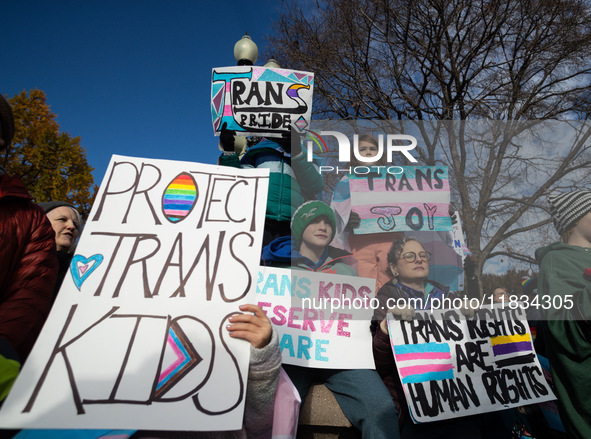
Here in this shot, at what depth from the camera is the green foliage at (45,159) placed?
15.1 meters

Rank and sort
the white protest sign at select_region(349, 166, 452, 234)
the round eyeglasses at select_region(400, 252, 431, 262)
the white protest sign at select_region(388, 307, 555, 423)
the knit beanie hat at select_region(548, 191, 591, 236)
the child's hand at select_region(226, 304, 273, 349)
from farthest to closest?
the white protest sign at select_region(349, 166, 452, 234), the round eyeglasses at select_region(400, 252, 431, 262), the knit beanie hat at select_region(548, 191, 591, 236), the white protest sign at select_region(388, 307, 555, 423), the child's hand at select_region(226, 304, 273, 349)

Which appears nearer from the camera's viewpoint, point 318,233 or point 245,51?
point 318,233

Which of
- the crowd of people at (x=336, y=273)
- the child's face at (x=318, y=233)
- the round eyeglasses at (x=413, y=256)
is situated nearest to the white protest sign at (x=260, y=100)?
the crowd of people at (x=336, y=273)

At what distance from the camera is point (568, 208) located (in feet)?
7.51

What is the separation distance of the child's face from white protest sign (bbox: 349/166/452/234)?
0.44 meters

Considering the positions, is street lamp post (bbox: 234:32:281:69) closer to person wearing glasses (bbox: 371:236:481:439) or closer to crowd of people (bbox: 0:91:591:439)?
crowd of people (bbox: 0:91:591:439)

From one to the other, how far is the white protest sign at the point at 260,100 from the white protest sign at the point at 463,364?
6.34 ft

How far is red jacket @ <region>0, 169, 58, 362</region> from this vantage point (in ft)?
4.32

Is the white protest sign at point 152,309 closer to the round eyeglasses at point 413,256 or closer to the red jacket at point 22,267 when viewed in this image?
the red jacket at point 22,267

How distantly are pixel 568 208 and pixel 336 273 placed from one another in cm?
146

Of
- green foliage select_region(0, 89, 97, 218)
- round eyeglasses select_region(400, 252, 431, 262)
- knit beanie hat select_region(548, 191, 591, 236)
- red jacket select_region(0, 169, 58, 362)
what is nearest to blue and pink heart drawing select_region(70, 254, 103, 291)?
red jacket select_region(0, 169, 58, 362)

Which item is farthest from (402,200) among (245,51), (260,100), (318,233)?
(245,51)

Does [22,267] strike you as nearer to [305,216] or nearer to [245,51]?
[305,216]

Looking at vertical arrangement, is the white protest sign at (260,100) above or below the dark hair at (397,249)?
above
